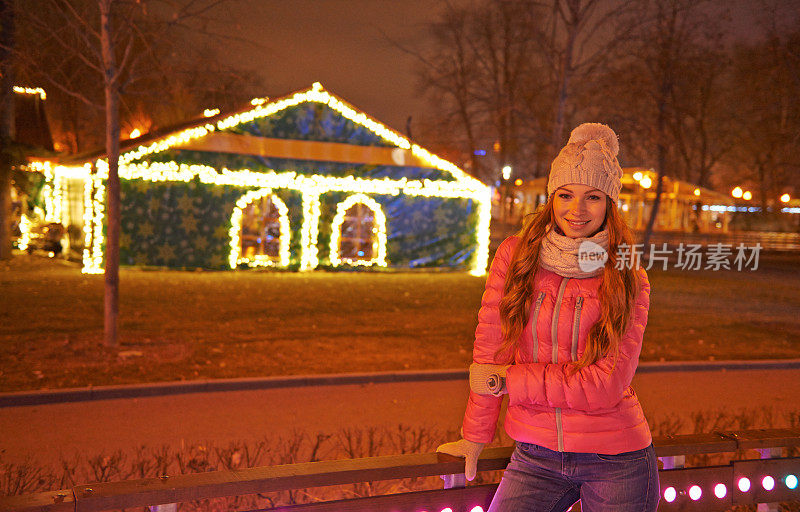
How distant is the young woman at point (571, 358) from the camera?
258 cm

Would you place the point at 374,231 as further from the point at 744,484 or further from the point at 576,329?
the point at 576,329

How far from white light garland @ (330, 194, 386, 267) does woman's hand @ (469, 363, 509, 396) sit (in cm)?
1957

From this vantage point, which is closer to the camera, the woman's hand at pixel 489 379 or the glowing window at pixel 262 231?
the woman's hand at pixel 489 379

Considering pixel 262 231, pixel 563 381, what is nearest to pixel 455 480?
pixel 563 381

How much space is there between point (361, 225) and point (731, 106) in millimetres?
24778

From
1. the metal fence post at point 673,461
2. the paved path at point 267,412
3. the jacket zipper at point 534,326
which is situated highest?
the jacket zipper at point 534,326

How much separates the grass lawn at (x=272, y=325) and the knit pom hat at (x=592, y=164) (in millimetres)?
6150

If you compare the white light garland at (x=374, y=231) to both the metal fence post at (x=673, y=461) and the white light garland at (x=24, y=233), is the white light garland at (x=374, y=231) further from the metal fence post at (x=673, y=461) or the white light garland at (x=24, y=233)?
the metal fence post at (x=673, y=461)

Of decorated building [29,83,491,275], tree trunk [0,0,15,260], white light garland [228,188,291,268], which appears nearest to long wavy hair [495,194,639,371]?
decorated building [29,83,491,275]

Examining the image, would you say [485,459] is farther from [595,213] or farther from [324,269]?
[324,269]

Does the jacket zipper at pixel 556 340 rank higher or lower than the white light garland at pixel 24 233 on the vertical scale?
higher

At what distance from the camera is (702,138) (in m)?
54.6

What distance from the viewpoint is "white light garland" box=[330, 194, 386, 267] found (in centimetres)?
2216

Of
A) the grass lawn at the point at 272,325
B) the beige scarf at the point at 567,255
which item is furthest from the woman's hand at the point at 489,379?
the grass lawn at the point at 272,325
